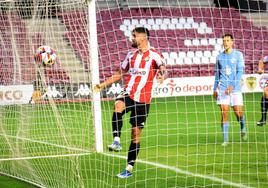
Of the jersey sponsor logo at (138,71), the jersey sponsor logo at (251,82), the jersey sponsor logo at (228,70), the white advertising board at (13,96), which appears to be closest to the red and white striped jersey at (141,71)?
the jersey sponsor logo at (138,71)

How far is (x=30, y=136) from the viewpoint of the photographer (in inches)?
372

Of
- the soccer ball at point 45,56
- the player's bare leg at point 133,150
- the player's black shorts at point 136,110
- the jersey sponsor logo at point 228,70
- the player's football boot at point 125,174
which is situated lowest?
the player's football boot at point 125,174

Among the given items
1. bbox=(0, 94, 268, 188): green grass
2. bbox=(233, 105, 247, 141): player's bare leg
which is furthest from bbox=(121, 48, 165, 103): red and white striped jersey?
bbox=(233, 105, 247, 141): player's bare leg

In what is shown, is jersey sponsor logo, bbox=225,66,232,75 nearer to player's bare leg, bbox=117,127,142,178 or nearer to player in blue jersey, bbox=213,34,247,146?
player in blue jersey, bbox=213,34,247,146

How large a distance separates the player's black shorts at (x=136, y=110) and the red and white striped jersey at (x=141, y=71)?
6cm

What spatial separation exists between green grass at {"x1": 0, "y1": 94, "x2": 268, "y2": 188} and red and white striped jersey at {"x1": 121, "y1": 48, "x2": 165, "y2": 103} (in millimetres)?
708

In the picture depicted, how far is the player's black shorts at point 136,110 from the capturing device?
26.5 ft

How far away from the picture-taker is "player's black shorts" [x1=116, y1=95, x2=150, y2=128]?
8078 mm

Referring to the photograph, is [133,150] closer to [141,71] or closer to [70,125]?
[70,125]

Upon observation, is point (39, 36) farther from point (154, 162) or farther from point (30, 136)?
point (154, 162)

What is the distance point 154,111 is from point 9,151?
876 centimetres

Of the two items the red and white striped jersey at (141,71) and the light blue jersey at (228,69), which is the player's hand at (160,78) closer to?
the red and white striped jersey at (141,71)

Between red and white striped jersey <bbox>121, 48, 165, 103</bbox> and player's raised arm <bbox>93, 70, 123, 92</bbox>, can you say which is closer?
player's raised arm <bbox>93, 70, 123, 92</bbox>

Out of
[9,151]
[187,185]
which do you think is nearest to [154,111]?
[9,151]
